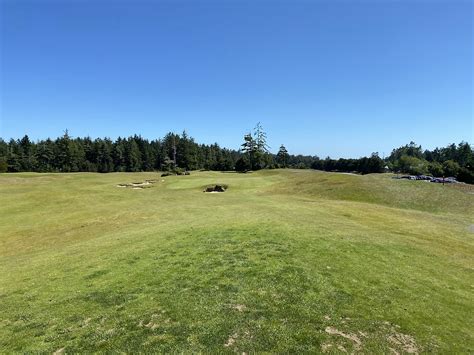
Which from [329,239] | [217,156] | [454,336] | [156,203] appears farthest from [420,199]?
[217,156]

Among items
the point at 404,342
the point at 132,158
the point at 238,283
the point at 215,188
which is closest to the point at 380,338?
the point at 404,342

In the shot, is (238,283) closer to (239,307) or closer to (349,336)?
(239,307)

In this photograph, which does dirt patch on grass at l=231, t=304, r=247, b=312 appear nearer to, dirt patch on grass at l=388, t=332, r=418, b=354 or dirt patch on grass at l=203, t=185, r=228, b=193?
dirt patch on grass at l=388, t=332, r=418, b=354

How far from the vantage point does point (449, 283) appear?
16.1 meters

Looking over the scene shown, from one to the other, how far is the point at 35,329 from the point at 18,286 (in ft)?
18.8

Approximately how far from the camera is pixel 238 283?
47.0 ft

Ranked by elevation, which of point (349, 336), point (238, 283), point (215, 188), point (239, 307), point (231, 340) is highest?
point (215, 188)

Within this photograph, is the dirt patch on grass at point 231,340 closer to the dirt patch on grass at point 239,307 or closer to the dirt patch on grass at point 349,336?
the dirt patch on grass at point 239,307

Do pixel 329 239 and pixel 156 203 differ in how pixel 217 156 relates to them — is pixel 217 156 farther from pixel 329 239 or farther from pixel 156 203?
pixel 329 239

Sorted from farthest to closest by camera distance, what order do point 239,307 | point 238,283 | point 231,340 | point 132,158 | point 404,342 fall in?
point 132,158, point 238,283, point 239,307, point 404,342, point 231,340

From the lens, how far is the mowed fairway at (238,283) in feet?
35.1

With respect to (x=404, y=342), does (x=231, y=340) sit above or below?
above

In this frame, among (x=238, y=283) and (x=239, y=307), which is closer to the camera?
(x=239, y=307)

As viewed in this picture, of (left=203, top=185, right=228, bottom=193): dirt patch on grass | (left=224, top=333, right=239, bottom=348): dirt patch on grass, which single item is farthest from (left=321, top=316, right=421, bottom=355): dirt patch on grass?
(left=203, top=185, right=228, bottom=193): dirt patch on grass
